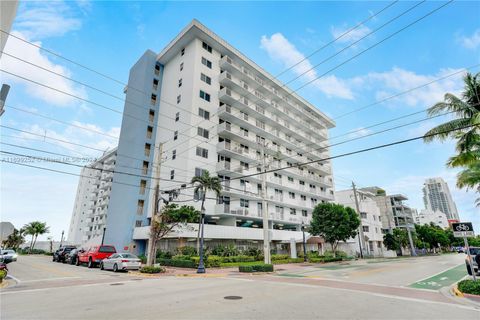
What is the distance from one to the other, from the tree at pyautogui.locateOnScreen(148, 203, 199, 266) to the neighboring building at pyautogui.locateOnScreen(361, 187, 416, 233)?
63.8 meters

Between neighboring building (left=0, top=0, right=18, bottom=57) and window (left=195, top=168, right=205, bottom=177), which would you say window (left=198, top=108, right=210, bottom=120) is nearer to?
window (left=195, top=168, right=205, bottom=177)

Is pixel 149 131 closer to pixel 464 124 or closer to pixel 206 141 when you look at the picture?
pixel 206 141

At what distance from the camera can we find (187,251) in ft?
94.2

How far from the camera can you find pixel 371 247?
59.7 metres

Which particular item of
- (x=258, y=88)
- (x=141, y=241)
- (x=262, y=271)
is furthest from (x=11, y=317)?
(x=258, y=88)

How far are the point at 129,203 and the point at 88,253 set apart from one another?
38.9 feet

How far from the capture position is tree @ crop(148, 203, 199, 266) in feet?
72.2

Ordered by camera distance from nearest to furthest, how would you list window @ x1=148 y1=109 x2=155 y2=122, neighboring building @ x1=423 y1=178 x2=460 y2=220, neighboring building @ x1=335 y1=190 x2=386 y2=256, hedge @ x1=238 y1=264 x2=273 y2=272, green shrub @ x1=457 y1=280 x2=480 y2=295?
green shrub @ x1=457 y1=280 x2=480 y2=295 → hedge @ x1=238 y1=264 x2=273 y2=272 → window @ x1=148 y1=109 x2=155 y2=122 → neighboring building @ x1=335 y1=190 x2=386 y2=256 → neighboring building @ x1=423 y1=178 x2=460 y2=220

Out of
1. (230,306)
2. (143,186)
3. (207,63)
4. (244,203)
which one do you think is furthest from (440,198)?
(230,306)

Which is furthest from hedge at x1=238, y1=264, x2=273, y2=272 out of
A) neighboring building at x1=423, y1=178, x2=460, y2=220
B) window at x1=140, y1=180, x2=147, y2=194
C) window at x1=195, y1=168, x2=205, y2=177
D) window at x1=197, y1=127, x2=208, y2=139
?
neighboring building at x1=423, y1=178, x2=460, y2=220

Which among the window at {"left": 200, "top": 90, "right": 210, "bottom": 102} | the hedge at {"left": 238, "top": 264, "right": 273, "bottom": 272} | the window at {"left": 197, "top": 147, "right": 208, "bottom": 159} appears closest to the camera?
the hedge at {"left": 238, "top": 264, "right": 273, "bottom": 272}

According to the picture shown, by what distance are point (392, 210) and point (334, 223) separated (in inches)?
2166

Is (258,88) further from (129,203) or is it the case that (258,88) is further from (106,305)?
(106,305)

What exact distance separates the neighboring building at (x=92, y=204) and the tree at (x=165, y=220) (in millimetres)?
44191
